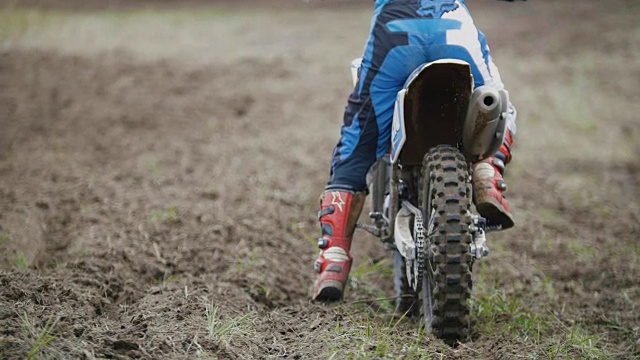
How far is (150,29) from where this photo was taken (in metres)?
16.5

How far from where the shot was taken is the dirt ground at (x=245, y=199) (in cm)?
387

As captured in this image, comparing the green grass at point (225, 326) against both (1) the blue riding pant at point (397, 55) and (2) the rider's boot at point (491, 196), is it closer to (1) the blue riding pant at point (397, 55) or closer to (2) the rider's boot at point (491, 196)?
(1) the blue riding pant at point (397, 55)

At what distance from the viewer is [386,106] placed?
4.38 meters

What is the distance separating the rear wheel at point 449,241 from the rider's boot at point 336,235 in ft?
2.44

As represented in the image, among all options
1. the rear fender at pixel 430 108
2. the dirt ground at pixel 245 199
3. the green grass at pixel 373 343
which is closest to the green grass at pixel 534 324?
the dirt ground at pixel 245 199

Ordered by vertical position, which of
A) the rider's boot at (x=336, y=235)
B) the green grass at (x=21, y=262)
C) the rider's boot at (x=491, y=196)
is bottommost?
the green grass at (x=21, y=262)

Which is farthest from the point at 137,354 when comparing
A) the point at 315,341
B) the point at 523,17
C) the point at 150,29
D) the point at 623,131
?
the point at 523,17

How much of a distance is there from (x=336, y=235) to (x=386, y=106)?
0.78 meters

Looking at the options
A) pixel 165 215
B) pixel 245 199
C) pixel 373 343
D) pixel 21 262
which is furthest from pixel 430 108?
pixel 245 199

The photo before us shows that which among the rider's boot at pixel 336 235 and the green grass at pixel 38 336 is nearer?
the green grass at pixel 38 336

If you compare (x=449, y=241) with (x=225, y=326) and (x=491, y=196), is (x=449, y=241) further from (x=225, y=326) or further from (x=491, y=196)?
(x=225, y=326)

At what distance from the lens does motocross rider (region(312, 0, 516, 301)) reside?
4203mm

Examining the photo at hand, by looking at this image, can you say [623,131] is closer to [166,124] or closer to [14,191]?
[166,124]

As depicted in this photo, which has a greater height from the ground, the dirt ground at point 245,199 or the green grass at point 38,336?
the green grass at point 38,336
